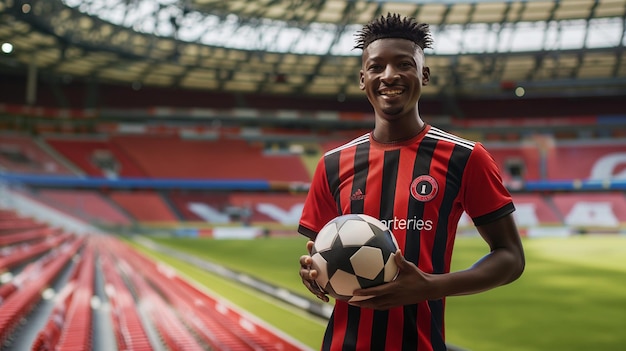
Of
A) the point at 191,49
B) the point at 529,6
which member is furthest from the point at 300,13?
the point at 529,6

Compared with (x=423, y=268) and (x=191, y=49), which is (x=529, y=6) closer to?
(x=191, y=49)

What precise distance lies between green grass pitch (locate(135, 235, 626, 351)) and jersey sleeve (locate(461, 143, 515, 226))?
178 inches

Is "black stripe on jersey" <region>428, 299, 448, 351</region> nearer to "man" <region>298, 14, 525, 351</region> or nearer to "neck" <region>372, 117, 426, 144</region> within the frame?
"man" <region>298, 14, 525, 351</region>

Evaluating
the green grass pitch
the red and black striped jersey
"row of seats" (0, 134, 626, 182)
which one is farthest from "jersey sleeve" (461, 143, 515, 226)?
"row of seats" (0, 134, 626, 182)

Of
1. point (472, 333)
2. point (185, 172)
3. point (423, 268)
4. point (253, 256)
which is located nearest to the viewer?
point (423, 268)

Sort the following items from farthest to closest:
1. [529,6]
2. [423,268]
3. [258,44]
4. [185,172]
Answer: [185,172], [258,44], [529,6], [423,268]

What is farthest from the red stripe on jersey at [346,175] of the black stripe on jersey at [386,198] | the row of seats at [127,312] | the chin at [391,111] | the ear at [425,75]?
the row of seats at [127,312]

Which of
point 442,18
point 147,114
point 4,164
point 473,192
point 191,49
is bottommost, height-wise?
point 473,192

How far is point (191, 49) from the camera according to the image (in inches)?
1125

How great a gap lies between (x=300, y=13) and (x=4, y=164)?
50.7ft

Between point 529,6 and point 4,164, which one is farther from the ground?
point 529,6

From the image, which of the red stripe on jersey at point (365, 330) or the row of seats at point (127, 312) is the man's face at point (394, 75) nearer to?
the red stripe on jersey at point (365, 330)

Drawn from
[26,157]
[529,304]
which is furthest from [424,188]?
[26,157]

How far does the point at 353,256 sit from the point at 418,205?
282mm
